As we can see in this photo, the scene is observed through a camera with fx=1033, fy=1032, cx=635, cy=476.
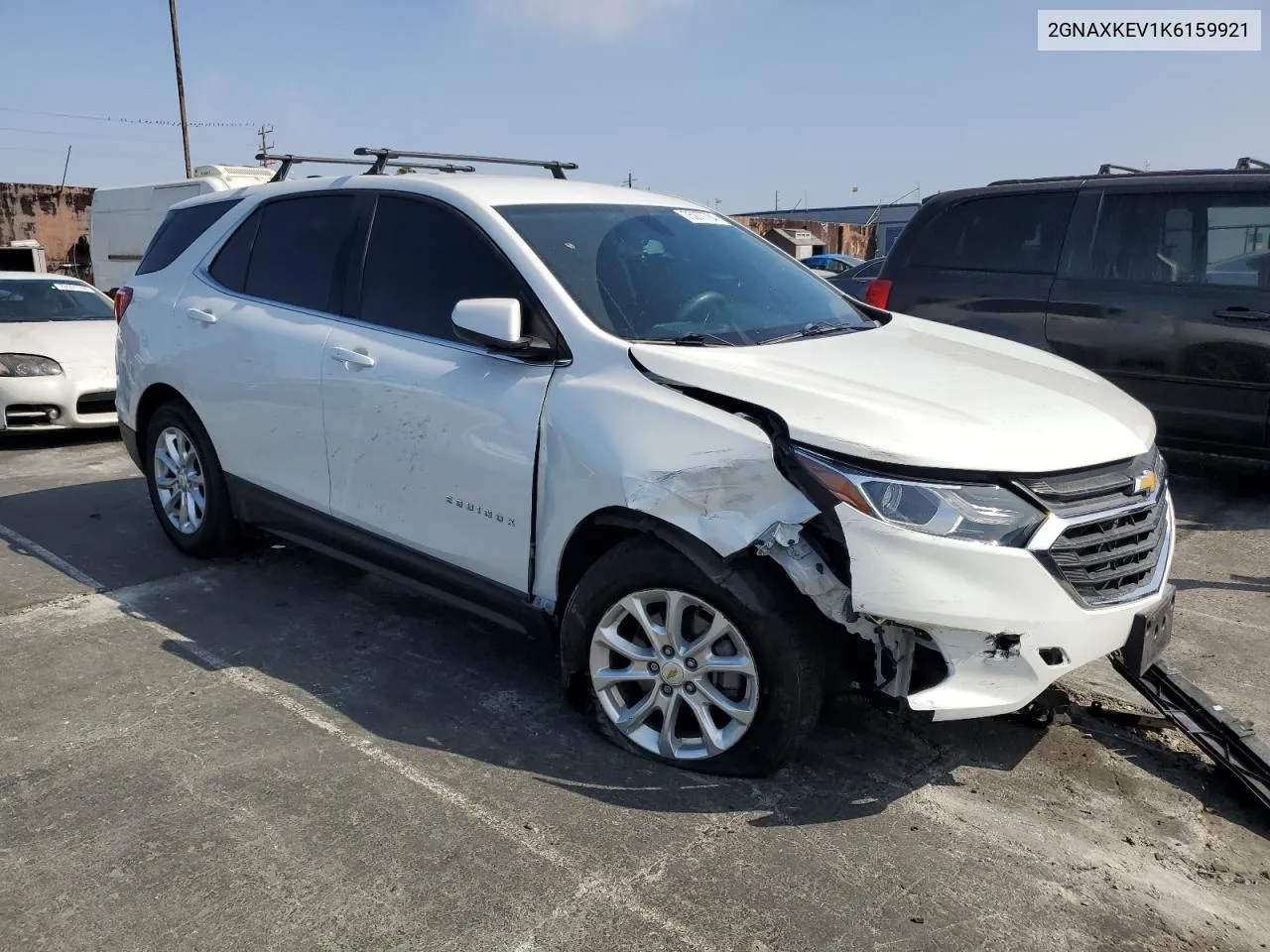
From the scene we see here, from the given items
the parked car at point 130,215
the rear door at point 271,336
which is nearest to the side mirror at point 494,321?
the rear door at point 271,336

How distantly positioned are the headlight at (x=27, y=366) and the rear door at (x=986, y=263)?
640 centimetres

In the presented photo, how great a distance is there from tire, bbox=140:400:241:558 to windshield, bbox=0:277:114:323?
450 centimetres

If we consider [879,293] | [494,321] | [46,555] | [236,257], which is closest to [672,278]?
[494,321]

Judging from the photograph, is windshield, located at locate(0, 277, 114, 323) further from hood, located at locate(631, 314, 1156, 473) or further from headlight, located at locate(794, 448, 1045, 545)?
headlight, located at locate(794, 448, 1045, 545)

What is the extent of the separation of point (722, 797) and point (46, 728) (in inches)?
89.6

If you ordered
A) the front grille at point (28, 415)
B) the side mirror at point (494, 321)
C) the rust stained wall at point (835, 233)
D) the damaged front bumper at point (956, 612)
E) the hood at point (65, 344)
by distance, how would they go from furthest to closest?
the rust stained wall at point (835, 233) → the hood at point (65, 344) → the front grille at point (28, 415) → the side mirror at point (494, 321) → the damaged front bumper at point (956, 612)

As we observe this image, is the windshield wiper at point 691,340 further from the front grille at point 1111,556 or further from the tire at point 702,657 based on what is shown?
the front grille at point 1111,556

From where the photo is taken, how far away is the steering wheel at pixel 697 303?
354cm

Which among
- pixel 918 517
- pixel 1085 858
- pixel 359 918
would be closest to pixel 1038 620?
pixel 918 517

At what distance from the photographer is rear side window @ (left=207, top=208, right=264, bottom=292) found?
4777mm

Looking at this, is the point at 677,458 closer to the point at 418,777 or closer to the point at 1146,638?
the point at 418,777

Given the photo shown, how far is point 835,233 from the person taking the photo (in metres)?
36.4

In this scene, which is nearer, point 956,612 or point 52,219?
point 956,612

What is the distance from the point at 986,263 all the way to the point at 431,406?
435 centimetres
